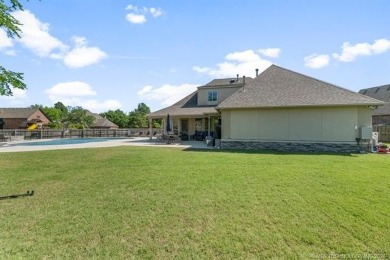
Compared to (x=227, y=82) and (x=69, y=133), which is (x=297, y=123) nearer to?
(x=227, y=82)

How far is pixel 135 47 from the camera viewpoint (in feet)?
53.0

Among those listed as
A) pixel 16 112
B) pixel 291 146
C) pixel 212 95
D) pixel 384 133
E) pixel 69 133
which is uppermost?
pixel 16 112

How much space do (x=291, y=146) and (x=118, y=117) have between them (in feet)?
210

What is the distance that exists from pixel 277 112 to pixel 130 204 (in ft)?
41.6

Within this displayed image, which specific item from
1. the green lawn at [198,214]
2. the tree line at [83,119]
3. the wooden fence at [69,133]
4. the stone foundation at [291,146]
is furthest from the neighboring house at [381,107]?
the tree line at [83,119]

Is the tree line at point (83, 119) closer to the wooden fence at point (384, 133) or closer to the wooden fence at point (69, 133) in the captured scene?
the wooden fence at point (69, 133)

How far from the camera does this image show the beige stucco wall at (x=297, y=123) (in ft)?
49.0

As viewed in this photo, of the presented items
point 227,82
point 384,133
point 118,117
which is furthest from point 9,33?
point 118,117

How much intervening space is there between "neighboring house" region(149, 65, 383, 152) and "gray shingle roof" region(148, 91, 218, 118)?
4.72 m

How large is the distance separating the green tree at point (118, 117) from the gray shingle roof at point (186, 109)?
4430cm

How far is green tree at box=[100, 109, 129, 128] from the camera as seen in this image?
69812 mm

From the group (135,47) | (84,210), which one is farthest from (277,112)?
(84,210)

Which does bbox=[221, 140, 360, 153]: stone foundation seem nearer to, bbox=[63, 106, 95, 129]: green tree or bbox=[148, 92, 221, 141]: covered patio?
bbox=[148, 92, 221, 141]: covered patio

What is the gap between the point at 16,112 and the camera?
55.8 m
